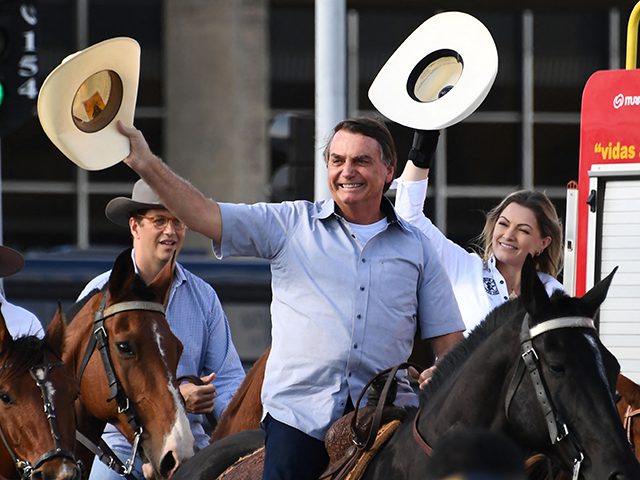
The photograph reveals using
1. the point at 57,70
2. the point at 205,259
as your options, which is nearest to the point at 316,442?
the point at 57,70

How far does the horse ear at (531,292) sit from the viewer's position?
254cm

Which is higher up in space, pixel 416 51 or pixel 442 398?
pixel 416 51

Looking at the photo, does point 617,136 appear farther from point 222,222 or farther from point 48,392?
point 48,392

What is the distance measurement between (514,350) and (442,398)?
303 millimetres

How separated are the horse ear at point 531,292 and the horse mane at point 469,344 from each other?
0.40ft

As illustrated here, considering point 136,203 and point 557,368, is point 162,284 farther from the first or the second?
point 557,368

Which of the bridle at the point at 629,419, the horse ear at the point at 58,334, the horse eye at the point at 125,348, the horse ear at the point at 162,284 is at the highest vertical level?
the horse ear at the point at 162,284

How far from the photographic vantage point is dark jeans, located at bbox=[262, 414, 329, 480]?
115 inches

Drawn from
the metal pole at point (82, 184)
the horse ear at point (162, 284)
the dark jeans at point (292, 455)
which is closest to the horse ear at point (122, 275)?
the horse ear at point (162, 284)

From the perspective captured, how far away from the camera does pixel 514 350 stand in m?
2.57

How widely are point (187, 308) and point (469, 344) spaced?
1872 millimetres

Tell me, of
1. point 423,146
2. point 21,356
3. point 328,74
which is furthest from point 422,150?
point 328,74

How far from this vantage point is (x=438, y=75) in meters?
3.69

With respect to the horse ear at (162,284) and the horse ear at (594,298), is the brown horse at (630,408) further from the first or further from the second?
the horse ear at (162,284)
